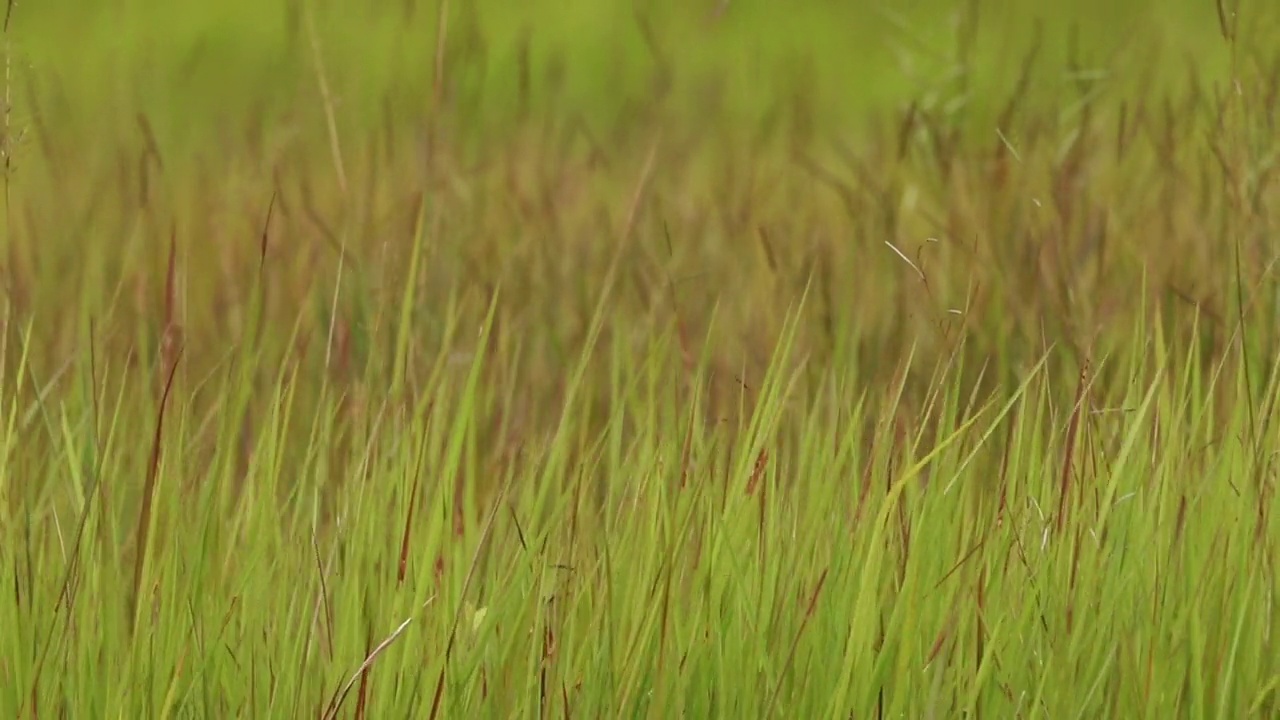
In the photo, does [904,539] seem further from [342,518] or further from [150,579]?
[150,579]

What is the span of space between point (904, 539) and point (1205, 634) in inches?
9.5

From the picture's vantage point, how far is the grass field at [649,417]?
1.31m

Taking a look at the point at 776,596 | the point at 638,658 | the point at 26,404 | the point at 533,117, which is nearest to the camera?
the point at 638,658

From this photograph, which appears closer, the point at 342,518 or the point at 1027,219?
the point at 342,518

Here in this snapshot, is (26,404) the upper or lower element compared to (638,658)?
lower

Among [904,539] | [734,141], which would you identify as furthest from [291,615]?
[734,141]

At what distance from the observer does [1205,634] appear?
1.31 metres

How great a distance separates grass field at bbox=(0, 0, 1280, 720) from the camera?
1.31 metres

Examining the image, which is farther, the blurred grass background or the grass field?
the blurred grass background

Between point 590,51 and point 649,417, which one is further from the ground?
point 649,417

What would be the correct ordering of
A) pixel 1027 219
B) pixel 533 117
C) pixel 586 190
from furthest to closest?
1. pixel 533 117
2. pixel 586 190
3. pixel 1027 219

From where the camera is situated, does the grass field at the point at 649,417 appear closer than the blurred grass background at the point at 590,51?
Yes

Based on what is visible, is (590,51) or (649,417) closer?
(649,417)

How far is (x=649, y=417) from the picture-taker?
1.48 metres
